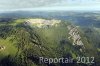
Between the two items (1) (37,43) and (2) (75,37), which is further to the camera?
(1) (37,43)

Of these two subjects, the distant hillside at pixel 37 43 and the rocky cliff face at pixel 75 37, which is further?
the rocky cliff face at pixel 75 37

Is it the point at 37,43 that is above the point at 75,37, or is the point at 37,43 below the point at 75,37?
below

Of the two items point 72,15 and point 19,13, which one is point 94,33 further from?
point 19,13

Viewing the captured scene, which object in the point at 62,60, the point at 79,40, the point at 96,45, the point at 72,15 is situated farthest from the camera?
the point at 79,40

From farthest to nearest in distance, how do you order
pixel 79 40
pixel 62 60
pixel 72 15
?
1. pixel 79 40
2. pixel 72 15
3. pixel 62 60

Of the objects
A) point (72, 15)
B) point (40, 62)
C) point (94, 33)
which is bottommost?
point (40, 62)

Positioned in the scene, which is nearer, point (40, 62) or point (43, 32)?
point (40, 62)

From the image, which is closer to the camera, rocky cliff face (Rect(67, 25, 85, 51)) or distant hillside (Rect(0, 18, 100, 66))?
distant hillside (Rect(0, 18, 100, 66))

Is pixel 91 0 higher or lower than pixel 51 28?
higher

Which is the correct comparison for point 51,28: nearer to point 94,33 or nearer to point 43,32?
point 43,32

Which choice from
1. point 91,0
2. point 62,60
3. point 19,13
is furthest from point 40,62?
point 91,0

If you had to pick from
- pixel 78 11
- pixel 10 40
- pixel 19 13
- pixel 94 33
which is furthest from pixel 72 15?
pixel 10 40
